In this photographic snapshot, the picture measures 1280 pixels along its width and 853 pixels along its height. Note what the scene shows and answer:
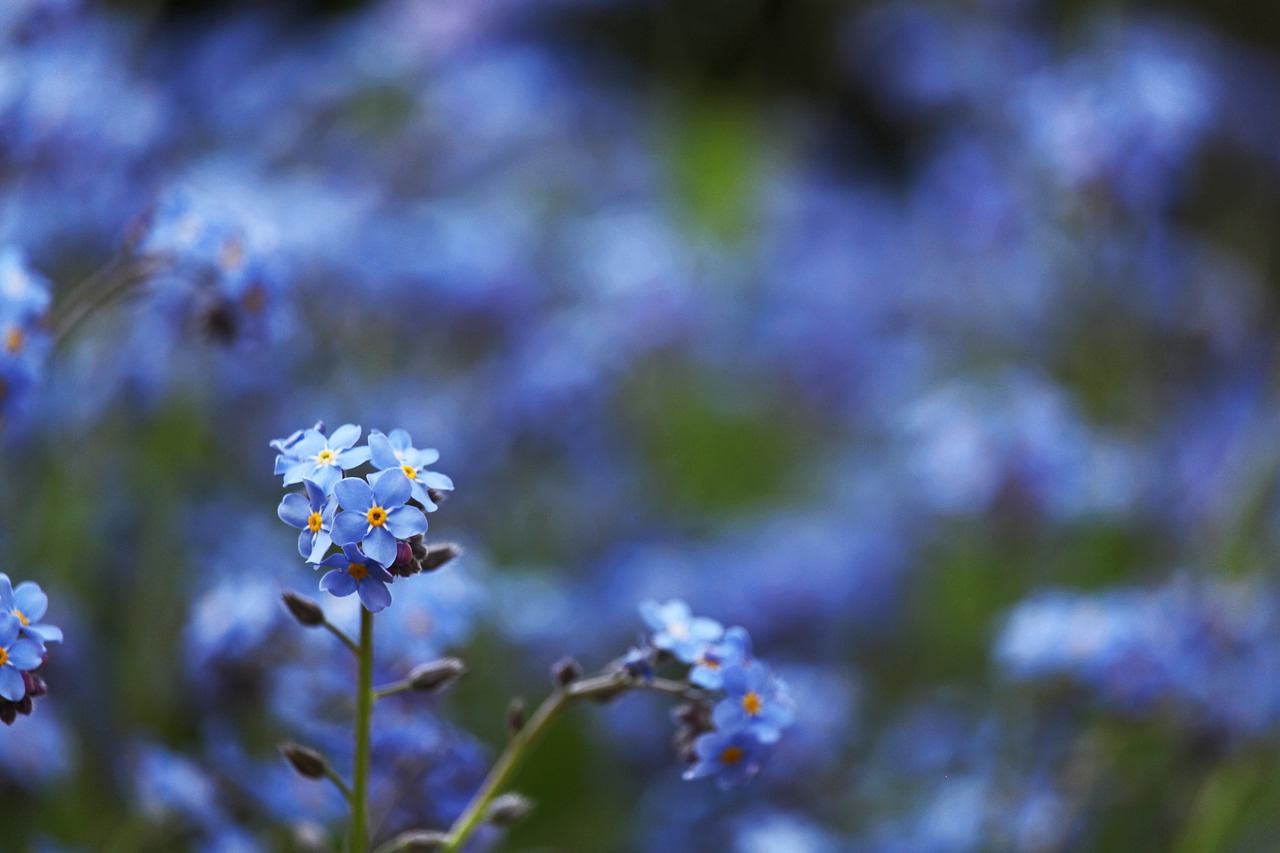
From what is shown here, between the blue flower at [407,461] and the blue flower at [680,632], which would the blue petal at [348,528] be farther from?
the blue flower at [680,632]

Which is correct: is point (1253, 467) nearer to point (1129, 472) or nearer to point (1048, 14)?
point (1129, 472)

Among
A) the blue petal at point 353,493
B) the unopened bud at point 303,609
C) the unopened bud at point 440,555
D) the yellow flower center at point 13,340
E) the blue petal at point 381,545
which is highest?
the yellow flower center at point 13,340

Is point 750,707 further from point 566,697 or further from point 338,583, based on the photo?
point 338,583

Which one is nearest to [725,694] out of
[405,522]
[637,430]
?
[405,522]

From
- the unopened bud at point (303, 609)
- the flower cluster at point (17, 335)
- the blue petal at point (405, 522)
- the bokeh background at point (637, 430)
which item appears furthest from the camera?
the bokeh background at point (637, 430)

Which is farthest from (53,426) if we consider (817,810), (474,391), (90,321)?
(817,810)

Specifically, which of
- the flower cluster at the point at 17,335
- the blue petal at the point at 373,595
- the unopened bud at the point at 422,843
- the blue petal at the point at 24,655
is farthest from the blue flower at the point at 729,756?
the flower cluster at the point at 17,335
